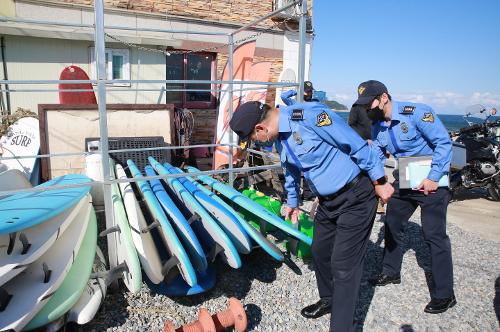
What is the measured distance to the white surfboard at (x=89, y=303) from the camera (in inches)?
102

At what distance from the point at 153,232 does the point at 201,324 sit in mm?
1490

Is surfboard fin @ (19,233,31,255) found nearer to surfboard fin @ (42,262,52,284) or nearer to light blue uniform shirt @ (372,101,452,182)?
surfboard fin @ (42,262,52,284)

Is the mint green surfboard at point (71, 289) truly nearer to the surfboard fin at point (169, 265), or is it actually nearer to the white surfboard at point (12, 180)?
the surfboard fin at point (169, 265)

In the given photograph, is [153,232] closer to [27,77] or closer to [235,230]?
[235,230]

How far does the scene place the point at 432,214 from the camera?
9.97 feet

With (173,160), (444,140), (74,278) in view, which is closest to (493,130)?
(444,140)

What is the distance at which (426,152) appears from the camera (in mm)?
3234

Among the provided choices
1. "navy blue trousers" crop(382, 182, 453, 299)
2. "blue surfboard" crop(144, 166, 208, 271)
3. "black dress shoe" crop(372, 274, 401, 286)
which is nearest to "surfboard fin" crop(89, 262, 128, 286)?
"blue surfboard" crop(144, 166, 208, 271)

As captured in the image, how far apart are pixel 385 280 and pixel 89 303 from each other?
2619mm

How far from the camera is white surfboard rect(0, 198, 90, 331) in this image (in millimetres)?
2295

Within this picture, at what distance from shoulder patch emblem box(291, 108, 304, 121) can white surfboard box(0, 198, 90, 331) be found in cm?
198

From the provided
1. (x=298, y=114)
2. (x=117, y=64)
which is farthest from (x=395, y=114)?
(x=117, y=64)

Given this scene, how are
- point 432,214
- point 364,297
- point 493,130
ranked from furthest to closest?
point 493,130 → point 364,297 → point 432,214

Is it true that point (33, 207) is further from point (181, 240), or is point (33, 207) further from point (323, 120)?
point (323, 120)
